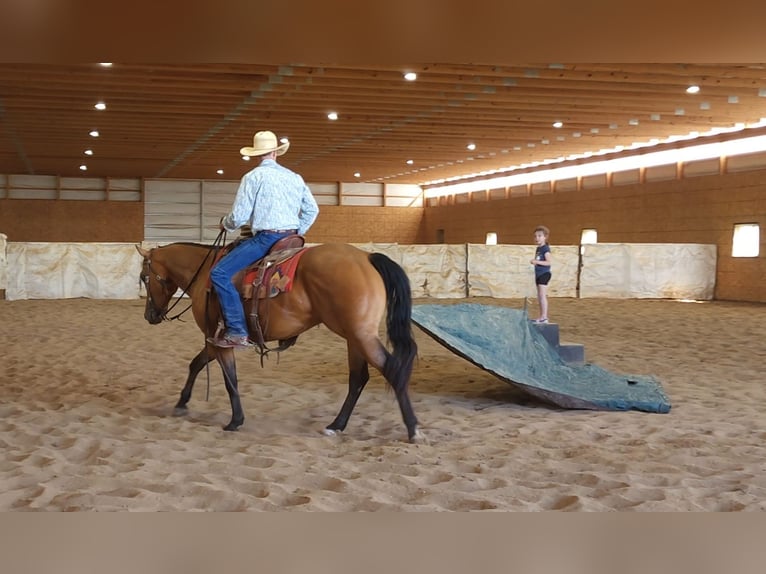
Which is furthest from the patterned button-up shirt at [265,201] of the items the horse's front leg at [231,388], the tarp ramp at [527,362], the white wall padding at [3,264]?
the white wall padding at [3,264]

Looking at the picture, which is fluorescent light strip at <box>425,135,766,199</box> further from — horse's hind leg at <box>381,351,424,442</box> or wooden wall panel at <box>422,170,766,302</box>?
horse's hind leg at <box>381,351,424,442</box>

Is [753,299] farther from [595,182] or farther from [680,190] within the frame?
[595,182]

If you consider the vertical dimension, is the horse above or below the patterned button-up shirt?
below

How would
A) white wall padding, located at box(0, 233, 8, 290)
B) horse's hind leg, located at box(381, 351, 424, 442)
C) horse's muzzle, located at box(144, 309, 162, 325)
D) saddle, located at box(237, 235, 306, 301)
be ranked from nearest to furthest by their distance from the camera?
horse's hind leg, located at box(381, 351, 424, 442) < saddle, located at box(237, 235, 306, 301) < horse's muzzle, located at box(144, 309, 162, 325) < white wall padding, located at box(0, 233, 8, 290)

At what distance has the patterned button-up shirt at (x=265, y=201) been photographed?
4922 millimetres

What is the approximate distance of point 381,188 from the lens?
3356 cm

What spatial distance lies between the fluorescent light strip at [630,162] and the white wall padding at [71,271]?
48.7 feet

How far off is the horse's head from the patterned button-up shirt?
39.6 inches

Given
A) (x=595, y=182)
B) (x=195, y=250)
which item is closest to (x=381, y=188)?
(x=595, y=182)

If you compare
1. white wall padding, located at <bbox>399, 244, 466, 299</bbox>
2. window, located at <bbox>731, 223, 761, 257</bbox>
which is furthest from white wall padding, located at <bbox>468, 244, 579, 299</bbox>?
window, located at <bbox>731, 223, 761, 257</bbox>

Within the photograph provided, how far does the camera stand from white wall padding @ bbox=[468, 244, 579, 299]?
18.5 m

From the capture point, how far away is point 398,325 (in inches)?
182

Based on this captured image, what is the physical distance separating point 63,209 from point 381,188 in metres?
13.9

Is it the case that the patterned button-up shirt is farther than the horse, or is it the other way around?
the patterned button-up shirt
